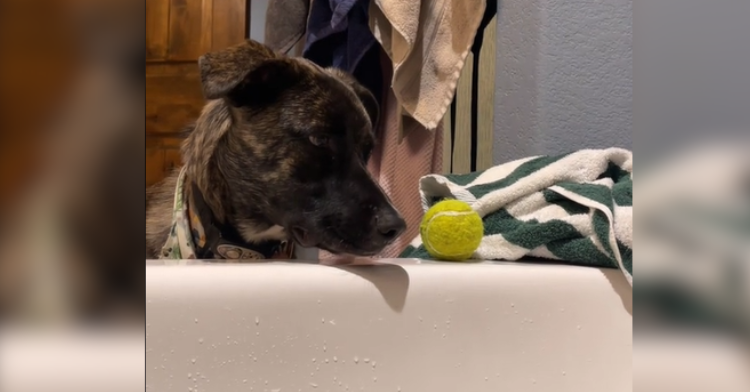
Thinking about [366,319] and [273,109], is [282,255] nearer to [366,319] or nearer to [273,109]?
[273,109]

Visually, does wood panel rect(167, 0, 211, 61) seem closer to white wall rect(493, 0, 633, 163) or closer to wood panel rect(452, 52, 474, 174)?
wood panel rect(452, 52, 474, 174)

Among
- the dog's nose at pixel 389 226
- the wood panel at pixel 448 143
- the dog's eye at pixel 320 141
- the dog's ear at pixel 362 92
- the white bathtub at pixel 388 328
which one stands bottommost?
the white bathtub at pixel 388 328

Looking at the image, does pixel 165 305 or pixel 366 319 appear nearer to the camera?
pixel 165 305

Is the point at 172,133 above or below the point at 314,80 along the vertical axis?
below

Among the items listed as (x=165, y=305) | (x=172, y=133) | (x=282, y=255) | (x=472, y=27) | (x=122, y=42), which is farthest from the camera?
(x=172, y=133)

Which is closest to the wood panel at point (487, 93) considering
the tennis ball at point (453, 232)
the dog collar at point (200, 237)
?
the tennis ball at point (453, 232)

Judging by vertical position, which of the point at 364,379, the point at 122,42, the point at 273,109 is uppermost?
the point at 122,42

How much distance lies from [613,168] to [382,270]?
0.69 m

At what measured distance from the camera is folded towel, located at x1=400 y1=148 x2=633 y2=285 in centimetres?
106

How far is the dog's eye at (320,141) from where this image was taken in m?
1.21

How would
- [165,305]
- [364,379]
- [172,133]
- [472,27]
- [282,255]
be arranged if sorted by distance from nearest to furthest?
[165,305]
[364,379]
[282,255]
[472,27]
[172,133]

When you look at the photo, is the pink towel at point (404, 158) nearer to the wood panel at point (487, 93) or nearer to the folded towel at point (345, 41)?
the folded towel at point (345, 41)

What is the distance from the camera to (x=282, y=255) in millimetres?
1396

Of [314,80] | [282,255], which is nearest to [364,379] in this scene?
[282,255]
